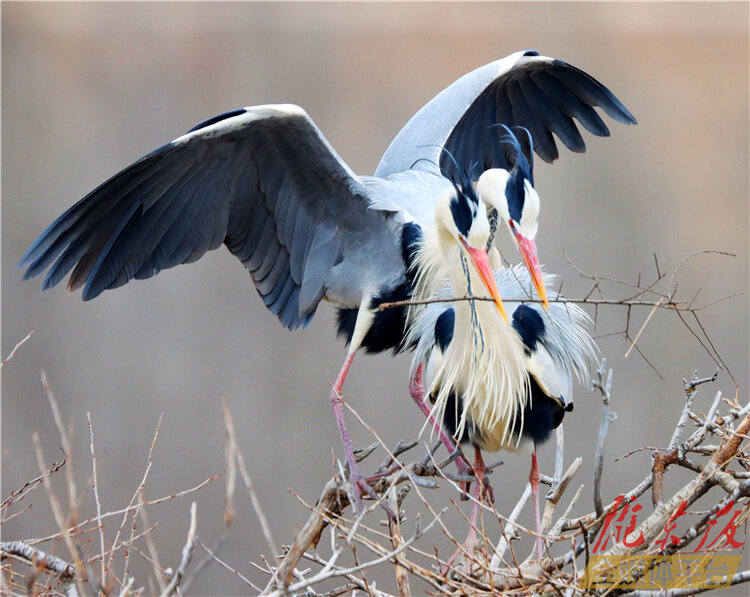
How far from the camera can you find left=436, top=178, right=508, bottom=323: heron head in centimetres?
145

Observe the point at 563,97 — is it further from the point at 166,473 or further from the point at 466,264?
the point at 166,473

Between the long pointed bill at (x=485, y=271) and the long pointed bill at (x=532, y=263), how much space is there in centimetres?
6

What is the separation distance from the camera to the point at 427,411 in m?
1.88

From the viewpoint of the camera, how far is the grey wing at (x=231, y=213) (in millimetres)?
1725

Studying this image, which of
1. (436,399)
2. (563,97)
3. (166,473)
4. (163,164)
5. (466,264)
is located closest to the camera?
(466,264)

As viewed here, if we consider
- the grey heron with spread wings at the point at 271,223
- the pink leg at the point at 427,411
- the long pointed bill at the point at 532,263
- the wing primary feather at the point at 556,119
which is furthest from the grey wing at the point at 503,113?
the long pointed bill at the point at 532,263

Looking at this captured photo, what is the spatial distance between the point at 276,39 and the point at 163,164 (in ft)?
6.75

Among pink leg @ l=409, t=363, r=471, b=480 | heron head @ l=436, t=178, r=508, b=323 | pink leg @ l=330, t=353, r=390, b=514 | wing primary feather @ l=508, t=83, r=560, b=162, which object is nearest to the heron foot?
pink leg @ l=330, t=353, r=390, b=514

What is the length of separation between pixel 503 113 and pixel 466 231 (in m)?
0.97

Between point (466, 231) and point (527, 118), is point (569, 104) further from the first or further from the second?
point (466, 231)

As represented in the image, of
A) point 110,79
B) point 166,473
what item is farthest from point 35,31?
point 166,473

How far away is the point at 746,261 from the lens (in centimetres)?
362

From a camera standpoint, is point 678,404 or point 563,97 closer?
point 563,97

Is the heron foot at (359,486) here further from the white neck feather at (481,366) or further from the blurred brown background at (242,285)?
the blurred brown background at (242,285)
